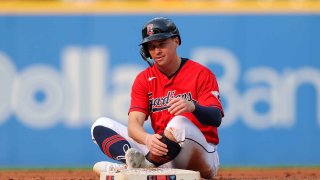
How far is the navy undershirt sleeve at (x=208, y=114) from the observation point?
459cm

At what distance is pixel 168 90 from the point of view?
5094mm

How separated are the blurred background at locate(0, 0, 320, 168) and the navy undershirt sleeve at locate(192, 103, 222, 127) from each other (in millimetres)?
5216

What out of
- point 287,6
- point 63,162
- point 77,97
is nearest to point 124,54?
point 77,97

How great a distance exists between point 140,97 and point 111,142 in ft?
1.22

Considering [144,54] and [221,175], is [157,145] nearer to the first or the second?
[144,54]

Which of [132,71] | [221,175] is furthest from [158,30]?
[132,71]

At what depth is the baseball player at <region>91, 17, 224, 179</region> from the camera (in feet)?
15.3

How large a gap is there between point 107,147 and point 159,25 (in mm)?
928

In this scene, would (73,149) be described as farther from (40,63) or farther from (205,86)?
(205,86)

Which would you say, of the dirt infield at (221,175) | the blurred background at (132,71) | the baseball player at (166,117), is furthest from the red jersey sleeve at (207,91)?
the blurred background at (132,71)

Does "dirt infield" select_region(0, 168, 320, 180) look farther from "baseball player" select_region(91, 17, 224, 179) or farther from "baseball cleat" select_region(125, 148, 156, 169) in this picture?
"baseball cleat" select_region(125, 148, 156, 169)

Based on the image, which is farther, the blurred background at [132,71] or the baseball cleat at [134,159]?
the blurred background at [132,71]

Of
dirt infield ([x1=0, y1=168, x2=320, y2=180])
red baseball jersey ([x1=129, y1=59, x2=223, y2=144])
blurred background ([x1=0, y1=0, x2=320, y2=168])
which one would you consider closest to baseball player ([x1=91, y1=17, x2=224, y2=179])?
red baseball jersey ([x1=129, y1=59, x2=223, y2=144])

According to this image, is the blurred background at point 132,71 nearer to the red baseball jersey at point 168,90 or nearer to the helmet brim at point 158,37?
the red baseball jersey at point 168,90
